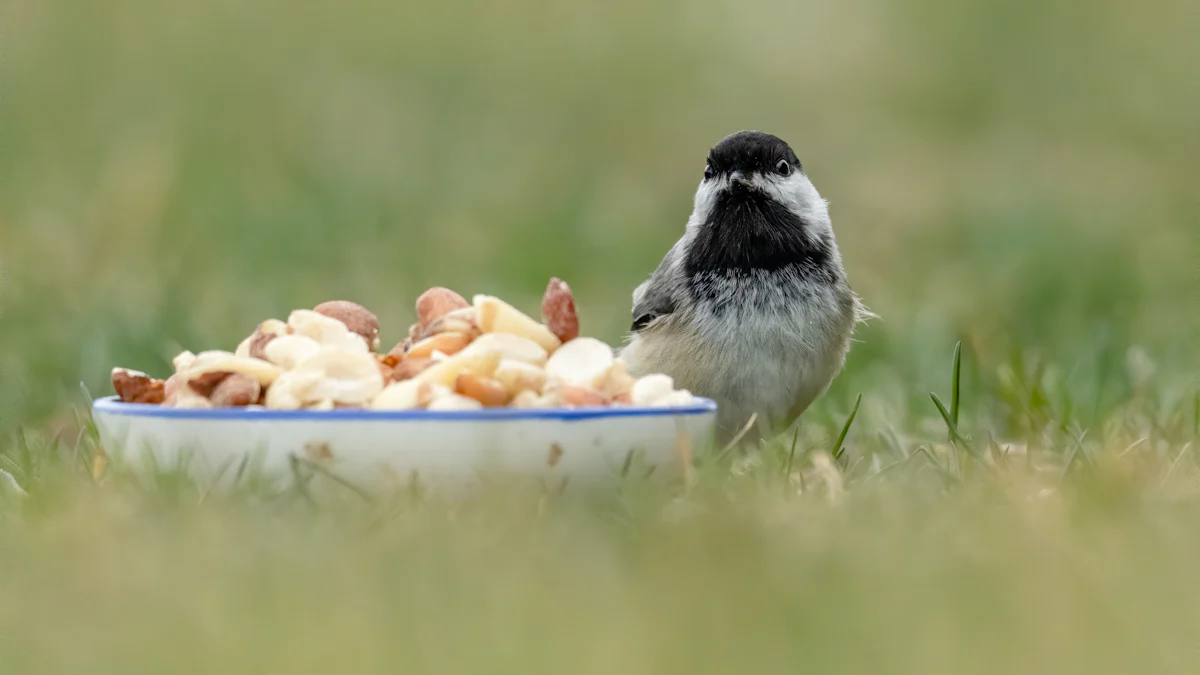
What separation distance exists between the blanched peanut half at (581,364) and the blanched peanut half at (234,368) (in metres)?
0.46

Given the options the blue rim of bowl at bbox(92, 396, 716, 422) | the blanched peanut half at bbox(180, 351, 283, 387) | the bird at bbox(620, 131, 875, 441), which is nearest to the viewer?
the blue rim of bowl at bbox(92, 396, 716, 422)

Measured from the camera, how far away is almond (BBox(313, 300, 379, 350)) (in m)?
2.59

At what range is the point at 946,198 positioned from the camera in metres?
5.80

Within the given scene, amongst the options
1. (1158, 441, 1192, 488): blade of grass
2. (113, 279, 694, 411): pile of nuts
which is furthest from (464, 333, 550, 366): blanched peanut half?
(1158, 441, 1192, 488): blade of grass

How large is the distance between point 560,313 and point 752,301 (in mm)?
700

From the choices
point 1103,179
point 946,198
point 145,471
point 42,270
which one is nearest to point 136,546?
point 145,471

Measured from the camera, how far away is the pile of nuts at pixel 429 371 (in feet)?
7.16

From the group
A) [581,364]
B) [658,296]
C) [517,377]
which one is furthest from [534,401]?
[658,296]

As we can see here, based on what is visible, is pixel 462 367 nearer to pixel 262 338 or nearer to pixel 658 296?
pixel 262 338

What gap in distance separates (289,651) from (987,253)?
398cm

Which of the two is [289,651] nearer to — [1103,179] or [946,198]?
[946,198]

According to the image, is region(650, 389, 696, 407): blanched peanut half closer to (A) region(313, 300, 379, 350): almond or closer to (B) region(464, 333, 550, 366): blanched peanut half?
(B) region(464, 333, 550, 366): blanched peanut half

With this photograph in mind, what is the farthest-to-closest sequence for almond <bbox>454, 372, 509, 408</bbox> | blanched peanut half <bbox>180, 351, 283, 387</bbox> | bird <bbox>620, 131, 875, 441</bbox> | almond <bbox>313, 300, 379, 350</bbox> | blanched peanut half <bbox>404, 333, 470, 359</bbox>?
bird <bbox>620, 131, 875, 441</bbox>, almond <bbox>313, 300, 379, 350</bbox>, blanched peanut half <bbox>404, 333, 470, 359</bbox>, blanched peanut half <bbox>180, 351, 283, 387</bbox>, almond <bbox>454, 372, 509, 408</bbox>

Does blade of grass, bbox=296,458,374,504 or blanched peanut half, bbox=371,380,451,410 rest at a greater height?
blanched peanut half, bbox=371,380,451,410
